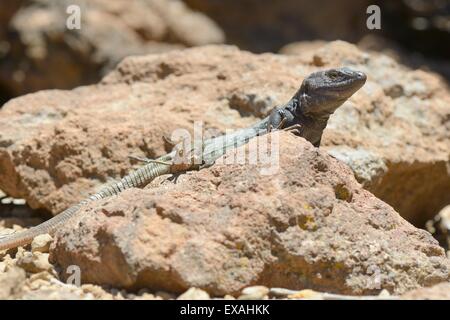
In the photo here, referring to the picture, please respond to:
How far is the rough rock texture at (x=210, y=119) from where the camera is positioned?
6.95 m

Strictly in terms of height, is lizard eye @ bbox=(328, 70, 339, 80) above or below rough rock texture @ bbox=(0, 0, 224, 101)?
below

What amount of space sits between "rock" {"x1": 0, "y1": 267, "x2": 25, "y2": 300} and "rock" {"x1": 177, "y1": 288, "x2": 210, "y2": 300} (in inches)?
43.6

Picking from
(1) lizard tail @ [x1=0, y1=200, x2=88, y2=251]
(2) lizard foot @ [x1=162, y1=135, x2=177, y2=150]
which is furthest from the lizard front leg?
(1) lizard tail @ [x1=0, y1=200, x2=88, y2=251]

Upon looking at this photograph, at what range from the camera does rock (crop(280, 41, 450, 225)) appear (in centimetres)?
709

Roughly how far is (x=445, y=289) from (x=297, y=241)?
1.03m

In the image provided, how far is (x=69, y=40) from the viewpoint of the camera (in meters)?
13.1

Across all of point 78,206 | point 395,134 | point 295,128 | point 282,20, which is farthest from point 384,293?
point 282,20

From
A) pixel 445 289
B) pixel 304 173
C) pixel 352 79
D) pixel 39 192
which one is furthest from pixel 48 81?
pixel 445 289

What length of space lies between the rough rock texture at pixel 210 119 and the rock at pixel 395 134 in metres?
0.02

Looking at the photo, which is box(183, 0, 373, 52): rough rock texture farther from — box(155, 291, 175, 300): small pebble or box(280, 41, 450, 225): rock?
box(155, 291, 175, 300): small pebble

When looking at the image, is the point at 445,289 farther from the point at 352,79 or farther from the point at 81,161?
the point at 81,161

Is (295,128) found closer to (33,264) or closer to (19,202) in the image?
(33,264)

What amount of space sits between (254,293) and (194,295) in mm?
406

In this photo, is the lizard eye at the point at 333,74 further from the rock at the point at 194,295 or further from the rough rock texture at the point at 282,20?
the rough rock texture at the point at 282,20
